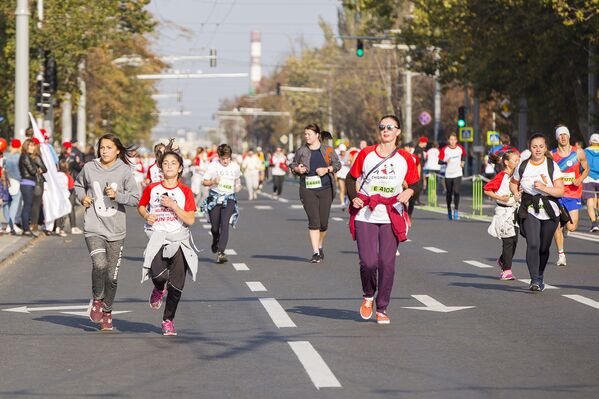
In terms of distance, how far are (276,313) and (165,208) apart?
192 centimetres

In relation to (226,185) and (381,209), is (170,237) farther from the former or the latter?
(226,185)

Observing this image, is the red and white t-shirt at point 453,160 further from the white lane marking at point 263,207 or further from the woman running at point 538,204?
the woman running at point 538,204

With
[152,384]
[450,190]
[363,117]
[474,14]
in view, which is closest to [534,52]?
[474,14]

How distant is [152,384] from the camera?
847cm

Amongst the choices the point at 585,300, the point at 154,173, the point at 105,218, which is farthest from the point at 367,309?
the point at 154,173

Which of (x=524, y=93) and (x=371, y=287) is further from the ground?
(x=524, y=93)

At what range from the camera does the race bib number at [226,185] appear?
19.0 m

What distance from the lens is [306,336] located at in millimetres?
10680

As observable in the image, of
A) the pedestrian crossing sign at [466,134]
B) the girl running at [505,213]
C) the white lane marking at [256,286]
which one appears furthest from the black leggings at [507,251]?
the pedestrian crossing sign at [466,134]

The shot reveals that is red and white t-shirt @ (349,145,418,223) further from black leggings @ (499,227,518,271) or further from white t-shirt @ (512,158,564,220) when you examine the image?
black leggings @ (499,227,518,271)

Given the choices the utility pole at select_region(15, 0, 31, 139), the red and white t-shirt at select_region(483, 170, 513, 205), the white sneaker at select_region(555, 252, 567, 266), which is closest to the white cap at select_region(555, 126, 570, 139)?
the white sneaker at select_region(555, 252, 567, 266)

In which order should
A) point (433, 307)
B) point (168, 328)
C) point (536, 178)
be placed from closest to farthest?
point (168, 328)
point (433, 307)
point (536, 178)

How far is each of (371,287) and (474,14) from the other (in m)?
31.5

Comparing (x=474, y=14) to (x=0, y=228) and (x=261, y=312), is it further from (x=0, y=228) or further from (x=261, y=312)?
(x=261, y=312)
